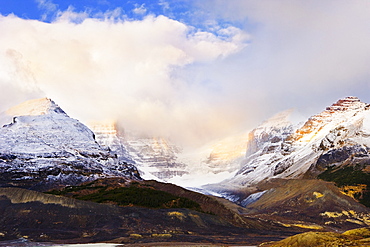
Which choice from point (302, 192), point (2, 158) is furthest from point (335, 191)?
point (2, 158)

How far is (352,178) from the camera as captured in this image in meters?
167

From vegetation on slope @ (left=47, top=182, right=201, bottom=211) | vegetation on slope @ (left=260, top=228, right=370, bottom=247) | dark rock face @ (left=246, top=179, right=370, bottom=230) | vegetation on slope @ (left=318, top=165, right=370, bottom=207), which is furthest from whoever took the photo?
vegetation on slope @ (left=318, top=165, right=370, bottom=207)

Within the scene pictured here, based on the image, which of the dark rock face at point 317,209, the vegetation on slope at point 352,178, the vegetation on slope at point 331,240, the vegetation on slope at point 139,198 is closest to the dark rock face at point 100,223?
the vegetation on slope at point 139,198

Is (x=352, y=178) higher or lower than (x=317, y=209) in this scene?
higher

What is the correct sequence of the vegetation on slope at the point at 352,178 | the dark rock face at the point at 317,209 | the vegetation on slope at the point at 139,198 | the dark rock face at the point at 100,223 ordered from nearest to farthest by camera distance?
the dark rock face at the point at 100,223
the vegetation on slope at the point at 139,198
the dark rock face at the point at 317,209
the vegetation on slope at the point at 352,178

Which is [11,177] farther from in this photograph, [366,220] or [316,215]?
[366,220]

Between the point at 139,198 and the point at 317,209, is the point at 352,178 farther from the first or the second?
the point at 139,198

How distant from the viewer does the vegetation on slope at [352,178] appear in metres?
153

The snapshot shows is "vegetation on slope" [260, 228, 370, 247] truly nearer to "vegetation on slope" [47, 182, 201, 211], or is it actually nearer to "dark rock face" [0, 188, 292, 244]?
"dark rock face" [0, 188, 292, 244]

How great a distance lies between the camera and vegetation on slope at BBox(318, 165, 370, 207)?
15302cm

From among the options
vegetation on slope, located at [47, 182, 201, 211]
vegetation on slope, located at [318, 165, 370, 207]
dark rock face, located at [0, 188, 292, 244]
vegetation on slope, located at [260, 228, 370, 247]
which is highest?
vegetation on slope, located at [318, 165, 370, 207]

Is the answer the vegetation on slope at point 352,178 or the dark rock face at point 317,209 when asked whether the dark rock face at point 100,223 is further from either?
the vegetation on slope at point 352,178

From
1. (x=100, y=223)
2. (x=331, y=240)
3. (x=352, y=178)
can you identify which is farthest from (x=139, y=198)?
(x=352, y=178)

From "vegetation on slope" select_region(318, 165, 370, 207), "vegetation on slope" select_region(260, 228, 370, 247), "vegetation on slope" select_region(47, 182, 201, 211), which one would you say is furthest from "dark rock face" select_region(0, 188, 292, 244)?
"vegetation on slope" select_region(318, 165, 370, 207)
